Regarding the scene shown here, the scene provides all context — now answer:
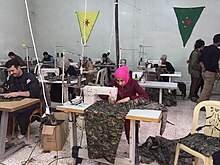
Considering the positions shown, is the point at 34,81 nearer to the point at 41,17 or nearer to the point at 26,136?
the point at 26,136

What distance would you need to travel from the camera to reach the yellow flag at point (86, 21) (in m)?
6.52

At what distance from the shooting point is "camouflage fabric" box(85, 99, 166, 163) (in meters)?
1.92

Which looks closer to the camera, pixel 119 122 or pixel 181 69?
pixel 119 122

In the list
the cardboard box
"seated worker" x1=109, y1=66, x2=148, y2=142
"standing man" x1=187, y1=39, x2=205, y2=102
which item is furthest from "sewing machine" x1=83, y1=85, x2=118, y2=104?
"standing man" x1=187, y1=39, x2=205, y2=102

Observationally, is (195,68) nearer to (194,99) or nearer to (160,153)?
(194,99)

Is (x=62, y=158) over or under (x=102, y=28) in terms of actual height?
under

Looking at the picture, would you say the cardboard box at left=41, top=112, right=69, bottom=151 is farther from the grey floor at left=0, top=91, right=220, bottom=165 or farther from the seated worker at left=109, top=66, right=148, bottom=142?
the seated worker at left=109, top=66, right=148, bottom=142

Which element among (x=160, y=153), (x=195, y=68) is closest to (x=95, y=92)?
(x=160, y=153)

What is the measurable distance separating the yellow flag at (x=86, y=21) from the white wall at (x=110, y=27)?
128 millimetres

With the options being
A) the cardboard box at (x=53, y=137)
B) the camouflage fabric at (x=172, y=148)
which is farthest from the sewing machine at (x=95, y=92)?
the camouflage fabric at (x=172, y=148)

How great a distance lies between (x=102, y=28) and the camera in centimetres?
659

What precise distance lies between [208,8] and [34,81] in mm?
4793

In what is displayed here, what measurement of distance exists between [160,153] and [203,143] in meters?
0.69

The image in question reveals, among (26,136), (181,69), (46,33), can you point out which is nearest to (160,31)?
(181,69)
